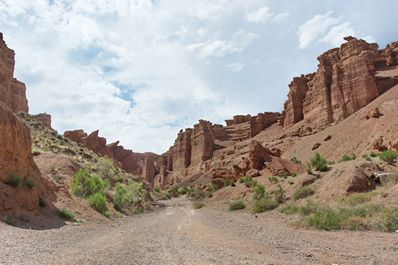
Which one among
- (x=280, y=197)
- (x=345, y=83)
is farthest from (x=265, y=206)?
(x=345, y=83)

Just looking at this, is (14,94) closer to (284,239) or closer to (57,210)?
(57,210)

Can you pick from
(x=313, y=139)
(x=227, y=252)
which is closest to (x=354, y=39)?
(x=313, y=139)

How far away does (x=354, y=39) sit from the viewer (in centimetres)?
7781

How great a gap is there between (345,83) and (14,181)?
69.0m

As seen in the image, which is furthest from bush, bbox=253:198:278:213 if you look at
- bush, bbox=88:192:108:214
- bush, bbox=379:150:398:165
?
bush, bbox=88:192:108:214

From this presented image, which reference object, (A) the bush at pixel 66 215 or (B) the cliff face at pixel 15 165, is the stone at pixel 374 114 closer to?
(A) the bush at pixel 66 215

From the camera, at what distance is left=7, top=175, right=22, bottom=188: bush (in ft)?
57.1

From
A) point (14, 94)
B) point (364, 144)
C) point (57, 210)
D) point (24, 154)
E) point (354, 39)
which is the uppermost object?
point (354, 39)

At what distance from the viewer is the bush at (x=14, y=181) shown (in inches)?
685

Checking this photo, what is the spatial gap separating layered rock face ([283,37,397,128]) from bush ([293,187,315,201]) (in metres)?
49.9

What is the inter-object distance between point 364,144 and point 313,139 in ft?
62.1

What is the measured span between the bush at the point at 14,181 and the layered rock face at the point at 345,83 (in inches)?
2576

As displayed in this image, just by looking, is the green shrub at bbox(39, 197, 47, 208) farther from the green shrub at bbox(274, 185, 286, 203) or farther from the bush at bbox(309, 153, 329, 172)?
the bush at bbox(309, 153, 329, 172)

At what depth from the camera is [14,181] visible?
57.5 ft
